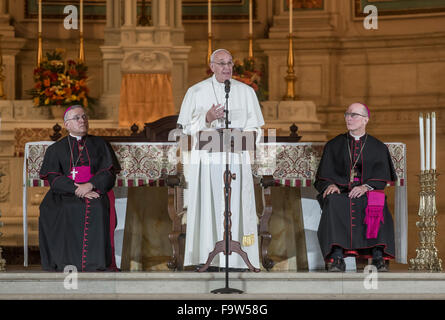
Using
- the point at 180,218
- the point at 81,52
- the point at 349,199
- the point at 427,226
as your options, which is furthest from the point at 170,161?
the point at 81,52

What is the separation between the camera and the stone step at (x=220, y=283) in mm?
7570

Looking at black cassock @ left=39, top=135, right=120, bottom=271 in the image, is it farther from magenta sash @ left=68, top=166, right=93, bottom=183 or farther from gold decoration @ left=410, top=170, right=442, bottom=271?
gold decoration @ left=410, top=170, right=442, bottom=271

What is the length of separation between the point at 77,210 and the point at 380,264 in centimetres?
241

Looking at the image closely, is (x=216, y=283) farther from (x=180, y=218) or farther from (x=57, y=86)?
(x=57, y=86)

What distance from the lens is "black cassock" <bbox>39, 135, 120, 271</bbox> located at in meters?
8.24

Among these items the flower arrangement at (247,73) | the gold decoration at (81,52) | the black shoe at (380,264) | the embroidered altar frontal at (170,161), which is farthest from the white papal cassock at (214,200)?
the gold decoration at (81,52)

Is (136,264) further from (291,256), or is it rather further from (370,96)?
(370,96)

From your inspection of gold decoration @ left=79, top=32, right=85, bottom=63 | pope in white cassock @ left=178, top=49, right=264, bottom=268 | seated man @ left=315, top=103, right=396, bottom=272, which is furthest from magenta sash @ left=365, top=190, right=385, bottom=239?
gold decoration @ left=79, top=32, right=85, bottom=63

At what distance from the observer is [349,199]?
8297mm

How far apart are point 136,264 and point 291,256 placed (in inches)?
53.4

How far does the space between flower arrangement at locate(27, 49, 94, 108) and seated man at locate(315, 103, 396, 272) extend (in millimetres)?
3595

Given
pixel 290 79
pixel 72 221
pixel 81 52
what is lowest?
pixel 72 221

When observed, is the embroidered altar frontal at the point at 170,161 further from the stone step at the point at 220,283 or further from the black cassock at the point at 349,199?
the stone step at the point at 220,283

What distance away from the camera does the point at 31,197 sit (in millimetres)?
11008
